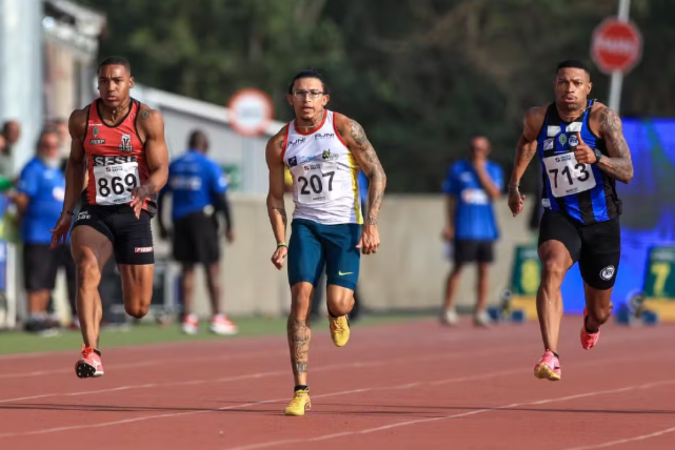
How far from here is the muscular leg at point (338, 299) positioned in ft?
39.1

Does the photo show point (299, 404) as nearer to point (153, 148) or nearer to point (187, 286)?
point (153, 148)

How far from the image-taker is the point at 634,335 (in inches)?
832

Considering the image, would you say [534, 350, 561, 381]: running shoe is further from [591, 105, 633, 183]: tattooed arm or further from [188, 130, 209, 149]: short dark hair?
[188, 130, 209, 149]: short dark hair

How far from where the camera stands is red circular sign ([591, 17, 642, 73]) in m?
30.8

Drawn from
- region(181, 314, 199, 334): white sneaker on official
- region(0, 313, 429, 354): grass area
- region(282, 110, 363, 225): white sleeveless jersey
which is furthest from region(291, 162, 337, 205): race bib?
region(181, 314, 199, 334): white sneaker on official

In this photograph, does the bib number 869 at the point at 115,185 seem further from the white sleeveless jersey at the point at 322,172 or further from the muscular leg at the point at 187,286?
the muscular leg at the point at 187,286

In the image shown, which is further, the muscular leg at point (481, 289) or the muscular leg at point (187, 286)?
the muscular leg at point (481, 289)

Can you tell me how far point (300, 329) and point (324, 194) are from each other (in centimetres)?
89

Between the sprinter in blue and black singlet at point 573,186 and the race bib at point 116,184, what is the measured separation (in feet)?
8.66

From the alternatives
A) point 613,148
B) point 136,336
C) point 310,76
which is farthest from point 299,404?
point 136,336

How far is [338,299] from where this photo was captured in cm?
1191

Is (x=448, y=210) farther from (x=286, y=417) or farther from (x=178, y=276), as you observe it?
(x=286, y=417)

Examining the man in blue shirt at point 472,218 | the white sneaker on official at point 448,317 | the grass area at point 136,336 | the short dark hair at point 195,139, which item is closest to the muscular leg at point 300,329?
the grass area at point 136,336

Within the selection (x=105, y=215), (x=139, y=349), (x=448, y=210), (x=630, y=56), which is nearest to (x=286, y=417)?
(x=105, y=215)
